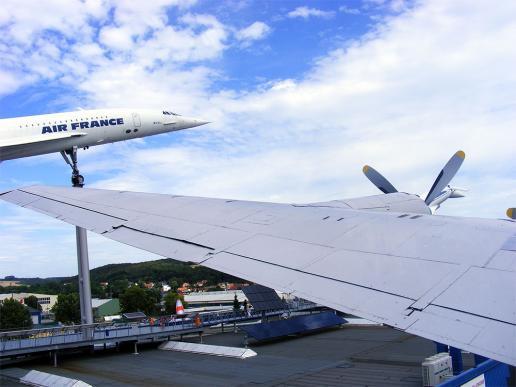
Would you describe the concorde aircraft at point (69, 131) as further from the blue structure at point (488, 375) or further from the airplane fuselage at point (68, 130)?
the blue structure at point (488, 375)

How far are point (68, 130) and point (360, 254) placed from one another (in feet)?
82.8

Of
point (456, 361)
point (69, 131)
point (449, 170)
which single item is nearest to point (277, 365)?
point (456, 361)

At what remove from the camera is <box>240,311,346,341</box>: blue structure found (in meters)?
28.1

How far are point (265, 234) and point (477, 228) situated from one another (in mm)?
2352

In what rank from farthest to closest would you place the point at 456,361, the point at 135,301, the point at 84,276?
the point at 135,301 < the point at 84,276 < the point at 456,361

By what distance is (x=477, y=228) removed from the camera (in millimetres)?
4852

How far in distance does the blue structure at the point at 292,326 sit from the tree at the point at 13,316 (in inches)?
2721

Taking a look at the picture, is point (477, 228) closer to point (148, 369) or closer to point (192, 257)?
point (192, 257)

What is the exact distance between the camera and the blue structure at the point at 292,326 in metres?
28.1

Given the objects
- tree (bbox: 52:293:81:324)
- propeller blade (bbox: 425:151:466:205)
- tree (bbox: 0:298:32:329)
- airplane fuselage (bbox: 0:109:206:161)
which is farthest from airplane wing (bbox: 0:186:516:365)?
tree (bbox: 52:293:81:324)

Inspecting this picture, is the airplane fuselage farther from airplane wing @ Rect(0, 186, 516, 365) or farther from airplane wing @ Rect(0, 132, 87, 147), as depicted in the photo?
airplane wing @ Rect(0, 186, 516, 365)

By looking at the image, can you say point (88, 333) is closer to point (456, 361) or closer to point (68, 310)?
point (456, 361)

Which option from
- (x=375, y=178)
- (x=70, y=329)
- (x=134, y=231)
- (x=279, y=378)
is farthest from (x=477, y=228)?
(x=70, y=329)

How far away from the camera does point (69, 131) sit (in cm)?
2631
